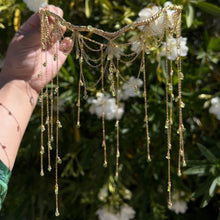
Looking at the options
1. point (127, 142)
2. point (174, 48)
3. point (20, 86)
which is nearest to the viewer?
point (20, 86)

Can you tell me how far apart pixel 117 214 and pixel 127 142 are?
0.27m

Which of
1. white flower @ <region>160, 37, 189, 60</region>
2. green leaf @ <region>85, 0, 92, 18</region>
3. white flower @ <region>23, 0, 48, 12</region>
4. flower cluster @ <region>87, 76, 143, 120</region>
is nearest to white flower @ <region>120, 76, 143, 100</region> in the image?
flower cluster @ <region>87, 76, 143, 120</region>

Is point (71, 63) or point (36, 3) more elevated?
point (36, 3)

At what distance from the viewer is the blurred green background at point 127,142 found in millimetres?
1207

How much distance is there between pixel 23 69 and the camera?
2.97 ft

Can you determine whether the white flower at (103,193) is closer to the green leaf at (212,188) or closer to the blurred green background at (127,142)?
the blurred green background at (127,142)

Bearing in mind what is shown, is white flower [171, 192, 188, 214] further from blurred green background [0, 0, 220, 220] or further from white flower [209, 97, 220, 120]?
white flower [209, 97, 220, 120]

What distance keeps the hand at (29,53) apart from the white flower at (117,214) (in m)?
0.60

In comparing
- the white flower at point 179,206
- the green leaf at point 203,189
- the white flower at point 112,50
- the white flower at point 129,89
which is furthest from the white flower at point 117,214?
the white flower at point 112,50

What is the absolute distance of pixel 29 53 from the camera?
0.90m

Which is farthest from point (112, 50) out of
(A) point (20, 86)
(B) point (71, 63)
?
(B) point (71, 63)

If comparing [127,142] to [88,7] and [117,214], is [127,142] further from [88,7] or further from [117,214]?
[88,7]

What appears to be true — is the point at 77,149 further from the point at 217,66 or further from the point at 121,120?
the point at 217,66

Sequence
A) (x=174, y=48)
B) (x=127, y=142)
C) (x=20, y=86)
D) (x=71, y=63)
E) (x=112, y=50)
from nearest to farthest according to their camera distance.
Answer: (x=112, y=50), (x=20, y=86), (x=174, y=48), (x=71, y=63), (x=127, y=142)
